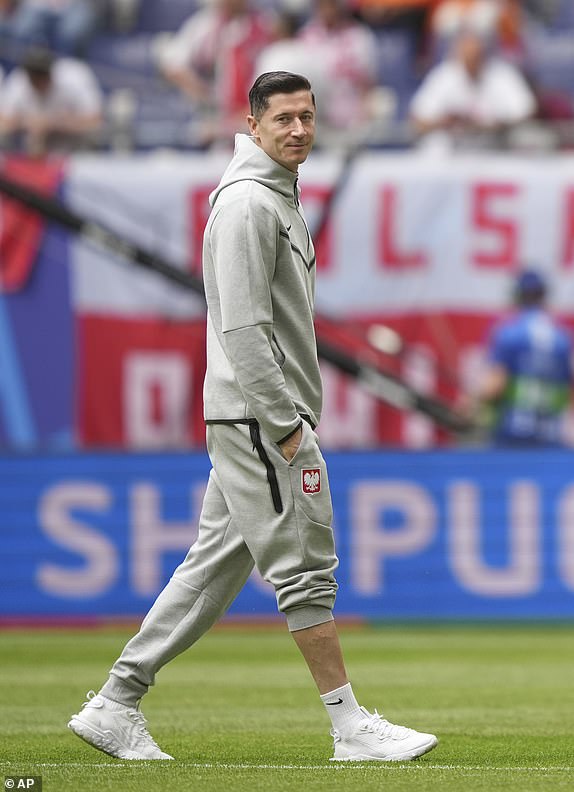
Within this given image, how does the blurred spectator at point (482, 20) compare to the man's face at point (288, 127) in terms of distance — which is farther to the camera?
the blurred spectator at point (482, 20)

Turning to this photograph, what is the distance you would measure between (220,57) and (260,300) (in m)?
9.98

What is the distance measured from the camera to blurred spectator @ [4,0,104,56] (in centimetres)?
1612

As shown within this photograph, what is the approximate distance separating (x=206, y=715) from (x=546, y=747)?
1699mm

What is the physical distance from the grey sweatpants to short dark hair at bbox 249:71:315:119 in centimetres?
103

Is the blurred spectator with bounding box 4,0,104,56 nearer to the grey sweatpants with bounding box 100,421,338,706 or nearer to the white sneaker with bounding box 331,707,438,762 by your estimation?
the grey sweatpants with bounding box 100,421,338,706

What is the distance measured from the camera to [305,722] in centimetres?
683

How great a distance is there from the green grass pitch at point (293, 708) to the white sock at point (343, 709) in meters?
0.13

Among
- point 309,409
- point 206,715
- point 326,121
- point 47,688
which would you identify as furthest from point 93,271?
point 309,409

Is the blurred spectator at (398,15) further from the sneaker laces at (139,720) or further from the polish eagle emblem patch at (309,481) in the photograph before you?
the sneaker laces at (139,720)

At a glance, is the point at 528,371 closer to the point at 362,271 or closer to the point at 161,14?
the point at 362,271

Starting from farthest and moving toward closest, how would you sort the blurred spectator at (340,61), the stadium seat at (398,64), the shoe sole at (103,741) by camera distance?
1. the stadium seat at (398,64)
2. the blurred spectator at (340,61)
3. the shoe sole at (103,741)

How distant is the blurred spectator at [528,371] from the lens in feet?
40.6

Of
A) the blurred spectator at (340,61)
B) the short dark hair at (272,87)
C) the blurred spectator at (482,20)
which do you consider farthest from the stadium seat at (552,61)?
the short dark hair at (272,87)

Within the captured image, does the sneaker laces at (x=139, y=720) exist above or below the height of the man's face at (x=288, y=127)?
below
